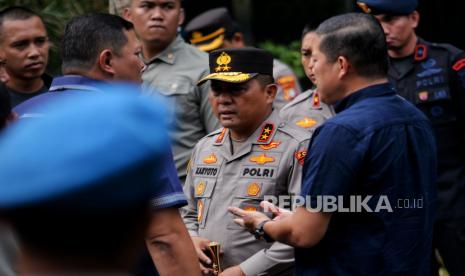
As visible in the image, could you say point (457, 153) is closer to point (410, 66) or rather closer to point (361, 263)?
point (410, 66)

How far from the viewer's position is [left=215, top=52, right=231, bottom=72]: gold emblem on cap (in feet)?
15.7

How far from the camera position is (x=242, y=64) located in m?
4.74

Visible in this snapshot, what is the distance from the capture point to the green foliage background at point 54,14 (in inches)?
257

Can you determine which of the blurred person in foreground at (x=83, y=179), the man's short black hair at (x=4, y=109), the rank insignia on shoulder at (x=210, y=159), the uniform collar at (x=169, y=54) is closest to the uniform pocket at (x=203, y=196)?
the rank insignia on shoulder at (x=210, y=159)

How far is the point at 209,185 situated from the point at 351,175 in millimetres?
1145


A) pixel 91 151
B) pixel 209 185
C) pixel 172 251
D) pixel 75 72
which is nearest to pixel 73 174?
pixel 91 151

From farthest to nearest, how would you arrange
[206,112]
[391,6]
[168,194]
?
1. [391,6]
2. [206,112]
3. [168,194]

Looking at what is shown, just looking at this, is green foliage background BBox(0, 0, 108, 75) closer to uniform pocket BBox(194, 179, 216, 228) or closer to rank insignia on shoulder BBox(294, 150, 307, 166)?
uniform pocket BBox(194, 179, 216, 228)

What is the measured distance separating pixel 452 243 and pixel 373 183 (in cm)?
215

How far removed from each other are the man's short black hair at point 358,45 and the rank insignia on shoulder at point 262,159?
0.79 meters

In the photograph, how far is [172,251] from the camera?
11.5 feet

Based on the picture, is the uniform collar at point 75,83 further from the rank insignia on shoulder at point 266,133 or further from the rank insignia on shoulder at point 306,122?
the rank insignia on shoulder at point 306,122

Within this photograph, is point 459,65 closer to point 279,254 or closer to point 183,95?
point 183,95

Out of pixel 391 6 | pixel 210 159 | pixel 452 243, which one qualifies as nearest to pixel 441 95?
pixel 391 6
